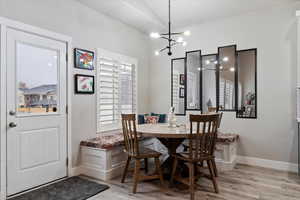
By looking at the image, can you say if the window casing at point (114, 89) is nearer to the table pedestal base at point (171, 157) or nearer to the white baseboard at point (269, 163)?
the table pedestal base at point (171, 157)

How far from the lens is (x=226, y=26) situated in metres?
4.14

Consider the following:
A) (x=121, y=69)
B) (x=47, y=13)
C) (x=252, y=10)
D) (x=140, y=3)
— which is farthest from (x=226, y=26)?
(x=47, y=13)

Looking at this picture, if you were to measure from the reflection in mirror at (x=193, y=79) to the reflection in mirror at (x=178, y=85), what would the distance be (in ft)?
0.43

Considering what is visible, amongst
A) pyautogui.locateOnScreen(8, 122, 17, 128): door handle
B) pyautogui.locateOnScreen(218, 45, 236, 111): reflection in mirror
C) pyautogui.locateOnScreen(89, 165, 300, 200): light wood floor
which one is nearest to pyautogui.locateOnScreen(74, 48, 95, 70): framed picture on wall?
pyautogui.locateOnScreen(8, 122, 17, 128): door handle

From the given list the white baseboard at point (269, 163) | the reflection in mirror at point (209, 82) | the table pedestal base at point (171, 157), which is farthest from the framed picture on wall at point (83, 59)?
the white baseboard at point (269, 163)

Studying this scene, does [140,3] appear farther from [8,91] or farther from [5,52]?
[8,91]

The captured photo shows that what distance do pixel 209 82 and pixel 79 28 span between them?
2.84m

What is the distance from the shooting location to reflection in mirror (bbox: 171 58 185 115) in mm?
4746

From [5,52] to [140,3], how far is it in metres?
2.26

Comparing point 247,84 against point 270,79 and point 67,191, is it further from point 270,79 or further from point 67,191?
point 67,191

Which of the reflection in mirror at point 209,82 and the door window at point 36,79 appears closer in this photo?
the door window at point 36,79

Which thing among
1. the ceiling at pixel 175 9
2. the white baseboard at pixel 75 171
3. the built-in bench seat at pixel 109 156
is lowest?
the white baseboard at pixel 75 171

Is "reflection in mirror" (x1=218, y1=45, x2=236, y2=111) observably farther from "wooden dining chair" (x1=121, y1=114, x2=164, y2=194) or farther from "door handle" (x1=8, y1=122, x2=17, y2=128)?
"door handle" (x1=8, y1=122, x2=17, y2=128)

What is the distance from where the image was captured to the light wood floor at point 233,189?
2525 mm
